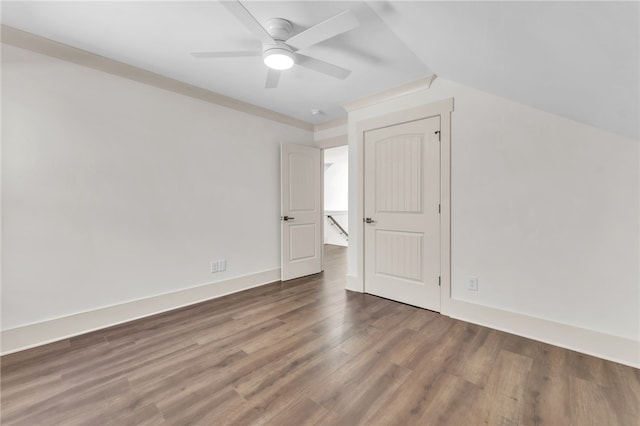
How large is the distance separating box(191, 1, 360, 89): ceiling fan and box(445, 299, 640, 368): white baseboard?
2438 millimetres

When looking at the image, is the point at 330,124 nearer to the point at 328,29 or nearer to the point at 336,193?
the point at 328,29

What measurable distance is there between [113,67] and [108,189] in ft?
3.68

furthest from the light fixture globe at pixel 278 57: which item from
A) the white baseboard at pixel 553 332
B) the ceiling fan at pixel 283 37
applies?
the white baseboard at pixel 553 332

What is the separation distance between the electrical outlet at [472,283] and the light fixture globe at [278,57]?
97.7 inches

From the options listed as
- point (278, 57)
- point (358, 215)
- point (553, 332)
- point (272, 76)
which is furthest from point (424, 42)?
point (553, 332)

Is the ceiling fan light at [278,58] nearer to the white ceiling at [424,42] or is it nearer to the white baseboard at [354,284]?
the white ceiling at [424,42]

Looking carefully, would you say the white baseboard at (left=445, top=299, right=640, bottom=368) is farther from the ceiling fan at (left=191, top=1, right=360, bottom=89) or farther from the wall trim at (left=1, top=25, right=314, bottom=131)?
the wall trim at (left=1, top=25, right=314, bottom=131)

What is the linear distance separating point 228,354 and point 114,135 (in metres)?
2.22

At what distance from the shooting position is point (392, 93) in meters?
2.89

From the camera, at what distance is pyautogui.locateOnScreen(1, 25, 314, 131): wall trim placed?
A: 1.97 meters

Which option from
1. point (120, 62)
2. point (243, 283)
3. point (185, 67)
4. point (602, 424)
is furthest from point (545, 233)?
point (120, 62)

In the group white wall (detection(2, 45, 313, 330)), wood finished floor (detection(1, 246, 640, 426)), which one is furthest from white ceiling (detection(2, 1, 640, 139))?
wood finished floor (detection(1, 246, 640, 426))

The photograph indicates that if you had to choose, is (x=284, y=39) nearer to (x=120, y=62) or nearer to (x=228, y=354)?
(x=120, y=62)

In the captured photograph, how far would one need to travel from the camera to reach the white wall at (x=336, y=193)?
7438mm
